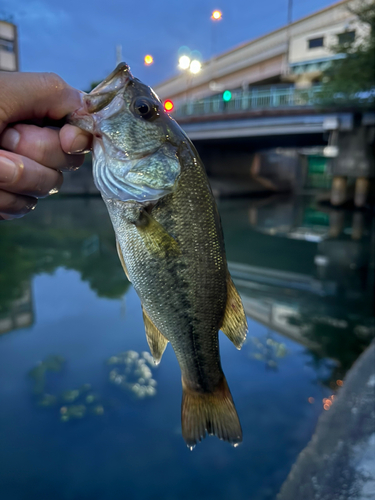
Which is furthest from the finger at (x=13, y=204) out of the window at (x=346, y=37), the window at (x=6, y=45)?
the window at (x=6, y=45)

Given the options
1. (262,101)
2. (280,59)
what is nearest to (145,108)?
(262,101)

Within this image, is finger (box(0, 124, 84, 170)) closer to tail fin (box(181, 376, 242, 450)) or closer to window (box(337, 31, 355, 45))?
tail fin (box(181, 376, 242, 450))

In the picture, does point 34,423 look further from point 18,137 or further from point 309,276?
point 309,276

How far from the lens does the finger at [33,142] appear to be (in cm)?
180

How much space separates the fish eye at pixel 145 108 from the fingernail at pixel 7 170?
615 mm

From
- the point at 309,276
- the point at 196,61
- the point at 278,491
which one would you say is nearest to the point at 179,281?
the point at 278,491

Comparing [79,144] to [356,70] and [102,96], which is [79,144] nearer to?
[102,96]

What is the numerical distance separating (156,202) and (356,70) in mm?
23945

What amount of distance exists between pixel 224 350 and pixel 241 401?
123 cm

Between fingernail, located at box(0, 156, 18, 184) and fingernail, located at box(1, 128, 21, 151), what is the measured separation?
0.12 meters

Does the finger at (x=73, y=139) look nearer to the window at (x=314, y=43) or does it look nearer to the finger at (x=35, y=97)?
the finger at (x=35, y=97)

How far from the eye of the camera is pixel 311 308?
25.7 ft

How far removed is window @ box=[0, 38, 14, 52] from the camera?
33.5 metres

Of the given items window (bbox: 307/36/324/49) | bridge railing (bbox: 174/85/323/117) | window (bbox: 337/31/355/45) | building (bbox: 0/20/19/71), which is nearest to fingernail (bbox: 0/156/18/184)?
bridge railing (bbox: 174/85/323/117)
